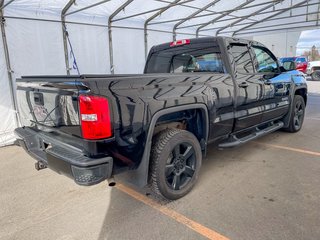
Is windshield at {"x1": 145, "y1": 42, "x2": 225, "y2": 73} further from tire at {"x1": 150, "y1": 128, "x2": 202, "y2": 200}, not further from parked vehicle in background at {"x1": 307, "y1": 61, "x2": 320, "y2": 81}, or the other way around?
parked vehicle in background at {"x1": 307, "y1": 61, "x2": 320, "y2": 81}

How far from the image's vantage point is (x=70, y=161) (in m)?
2.12

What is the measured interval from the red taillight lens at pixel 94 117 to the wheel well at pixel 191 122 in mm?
924

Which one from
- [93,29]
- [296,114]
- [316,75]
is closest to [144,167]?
[296,114]

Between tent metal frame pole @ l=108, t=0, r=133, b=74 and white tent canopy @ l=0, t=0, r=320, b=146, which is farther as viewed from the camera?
tent metal frame pole @ l=108, t=0, r=133, b=74

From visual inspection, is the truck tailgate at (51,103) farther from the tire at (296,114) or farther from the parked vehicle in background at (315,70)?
the parked vehicle in background at (315,70)

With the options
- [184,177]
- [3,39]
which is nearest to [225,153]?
[184,177]

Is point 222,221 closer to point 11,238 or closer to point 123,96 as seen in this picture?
point 123,96

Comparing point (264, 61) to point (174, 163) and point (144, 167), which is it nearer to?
point (174, 163)

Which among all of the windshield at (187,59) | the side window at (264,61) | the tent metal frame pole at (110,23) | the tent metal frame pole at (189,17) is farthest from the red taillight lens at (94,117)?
the tent metal frame pole at (189,17)

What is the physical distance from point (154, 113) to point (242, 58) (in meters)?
2.03

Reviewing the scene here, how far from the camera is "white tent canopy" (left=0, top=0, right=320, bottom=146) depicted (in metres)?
5.67

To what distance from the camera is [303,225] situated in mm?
2361

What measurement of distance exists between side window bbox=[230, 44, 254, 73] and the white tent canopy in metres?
4.43

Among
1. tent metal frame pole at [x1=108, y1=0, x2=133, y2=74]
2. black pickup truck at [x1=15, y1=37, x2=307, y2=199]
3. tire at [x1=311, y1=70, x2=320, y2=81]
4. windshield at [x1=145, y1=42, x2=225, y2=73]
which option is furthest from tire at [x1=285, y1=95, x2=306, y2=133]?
tire at [x1=311, y1=70, x2=320, y2=81]
